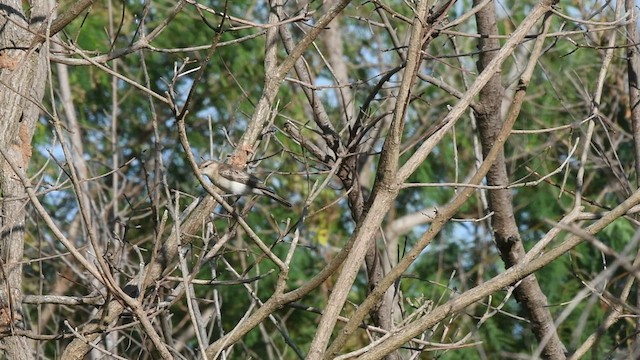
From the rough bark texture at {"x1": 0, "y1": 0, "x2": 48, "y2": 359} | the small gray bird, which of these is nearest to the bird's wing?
the small gray bird

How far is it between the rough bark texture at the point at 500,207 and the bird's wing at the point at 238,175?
118 cm

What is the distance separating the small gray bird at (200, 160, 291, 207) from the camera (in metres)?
4.70

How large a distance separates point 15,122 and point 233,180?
1.29 m

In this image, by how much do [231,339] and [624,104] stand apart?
632cm

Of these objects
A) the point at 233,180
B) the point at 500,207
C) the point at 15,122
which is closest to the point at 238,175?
the point at 233,180

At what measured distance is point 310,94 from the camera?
14.2ft

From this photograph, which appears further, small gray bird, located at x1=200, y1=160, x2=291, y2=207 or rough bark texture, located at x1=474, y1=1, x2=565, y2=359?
small gray bird, located at x1=200, y1=160, x2=291, y2=207

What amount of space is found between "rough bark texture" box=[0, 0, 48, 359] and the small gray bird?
951mm

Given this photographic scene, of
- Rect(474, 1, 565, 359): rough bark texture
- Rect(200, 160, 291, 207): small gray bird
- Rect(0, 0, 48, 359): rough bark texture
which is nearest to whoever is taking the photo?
Rect(0, 0, 48, 359): rough bark texture

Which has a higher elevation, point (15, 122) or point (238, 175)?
point (15, 122)

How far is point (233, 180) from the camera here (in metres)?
4.90

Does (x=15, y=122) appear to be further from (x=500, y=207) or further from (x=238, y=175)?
(x=500, y=207)

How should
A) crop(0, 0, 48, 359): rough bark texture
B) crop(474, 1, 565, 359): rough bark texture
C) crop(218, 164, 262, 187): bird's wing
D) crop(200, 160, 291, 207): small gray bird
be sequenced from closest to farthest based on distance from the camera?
crop(0, 0, 48, 359): rough bark texture, crop(474, 1, 565, 359): rough bark texture, crop(218, 164, 262, 187): bird's wing, crop(200, 160, 291, 207): small gray bird

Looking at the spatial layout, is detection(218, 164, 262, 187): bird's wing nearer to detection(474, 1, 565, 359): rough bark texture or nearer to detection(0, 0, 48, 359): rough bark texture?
detection(0, 0, 48, 359): rough bark texture
